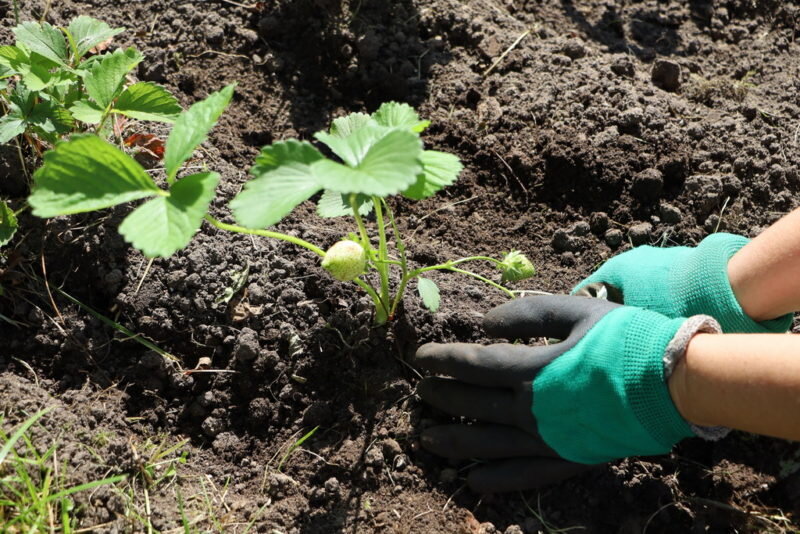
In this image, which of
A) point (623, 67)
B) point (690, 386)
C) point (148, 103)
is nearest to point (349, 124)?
point (148, 103)

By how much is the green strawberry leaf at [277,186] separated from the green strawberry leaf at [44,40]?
835mm

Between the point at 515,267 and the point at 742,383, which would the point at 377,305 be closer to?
the point at 515,267

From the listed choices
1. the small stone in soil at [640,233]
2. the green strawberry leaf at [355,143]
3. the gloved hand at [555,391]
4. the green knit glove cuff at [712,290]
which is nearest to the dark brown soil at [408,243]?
the small stone in soil at [640,233]

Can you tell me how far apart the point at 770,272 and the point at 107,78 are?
1.69m

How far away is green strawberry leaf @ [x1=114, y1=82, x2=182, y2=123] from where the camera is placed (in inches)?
71.9

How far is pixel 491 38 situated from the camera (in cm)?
262

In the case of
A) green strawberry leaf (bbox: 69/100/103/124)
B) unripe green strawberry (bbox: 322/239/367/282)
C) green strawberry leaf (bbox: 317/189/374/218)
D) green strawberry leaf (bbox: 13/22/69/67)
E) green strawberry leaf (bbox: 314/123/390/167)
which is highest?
green strawberry leaf (bbox: 13/22/69/67)

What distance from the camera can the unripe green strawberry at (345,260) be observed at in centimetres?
165

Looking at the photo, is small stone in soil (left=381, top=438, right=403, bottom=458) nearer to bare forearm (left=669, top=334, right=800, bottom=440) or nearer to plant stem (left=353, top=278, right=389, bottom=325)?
plant stem (left=353, top=278, right=389, bottom=325)

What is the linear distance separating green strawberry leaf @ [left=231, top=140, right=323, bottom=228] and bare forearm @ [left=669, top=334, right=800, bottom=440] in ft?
2.91

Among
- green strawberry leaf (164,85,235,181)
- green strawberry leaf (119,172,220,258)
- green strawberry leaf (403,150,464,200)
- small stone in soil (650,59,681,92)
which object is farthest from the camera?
small stone in soil (650,59,681,92)

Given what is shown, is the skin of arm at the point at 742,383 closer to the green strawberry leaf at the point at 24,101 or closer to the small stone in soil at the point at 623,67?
the small stone in soil at the point at 623,67

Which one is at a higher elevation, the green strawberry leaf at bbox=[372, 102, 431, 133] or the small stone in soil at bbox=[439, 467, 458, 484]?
the green strawberry leaf at bbox=[372, 102, 431, 133]

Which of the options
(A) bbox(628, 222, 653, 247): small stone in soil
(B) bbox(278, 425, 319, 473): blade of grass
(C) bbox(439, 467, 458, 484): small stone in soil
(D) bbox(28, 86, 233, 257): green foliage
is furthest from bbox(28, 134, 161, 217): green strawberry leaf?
(A) bbox(628, 222, 653, 247): small stone in soil
